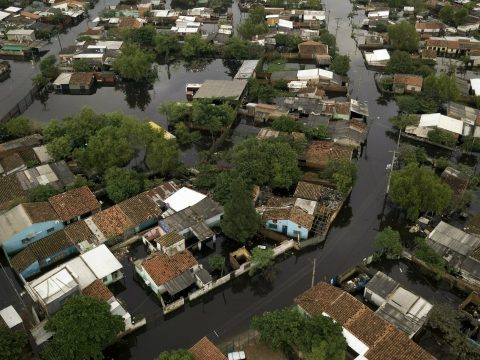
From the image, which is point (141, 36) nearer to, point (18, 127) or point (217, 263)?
point (18, 127)

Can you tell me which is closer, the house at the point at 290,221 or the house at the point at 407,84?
the house at the point at 290,221

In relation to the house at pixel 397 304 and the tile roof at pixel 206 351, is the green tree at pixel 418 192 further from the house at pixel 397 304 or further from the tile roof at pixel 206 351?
the tile roof at pixel 206 351

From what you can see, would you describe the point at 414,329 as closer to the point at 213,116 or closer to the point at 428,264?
the point at 428,264

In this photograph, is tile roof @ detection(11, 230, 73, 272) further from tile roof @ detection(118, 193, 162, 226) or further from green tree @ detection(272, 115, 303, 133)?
green tree @ detection(272, 115, 303, 133)

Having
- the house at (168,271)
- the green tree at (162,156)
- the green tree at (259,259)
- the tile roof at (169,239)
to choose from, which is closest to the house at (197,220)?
the tile roof at (169,239)

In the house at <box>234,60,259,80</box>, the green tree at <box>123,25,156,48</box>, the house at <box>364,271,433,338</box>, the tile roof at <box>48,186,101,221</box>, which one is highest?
the green tree at <box>123,25,156,48</box>

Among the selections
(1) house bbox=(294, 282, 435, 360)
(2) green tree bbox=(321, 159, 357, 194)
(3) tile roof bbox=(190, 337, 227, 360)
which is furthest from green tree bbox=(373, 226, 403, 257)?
(3) tile roof bbox=(190, 337, 227, 360)
